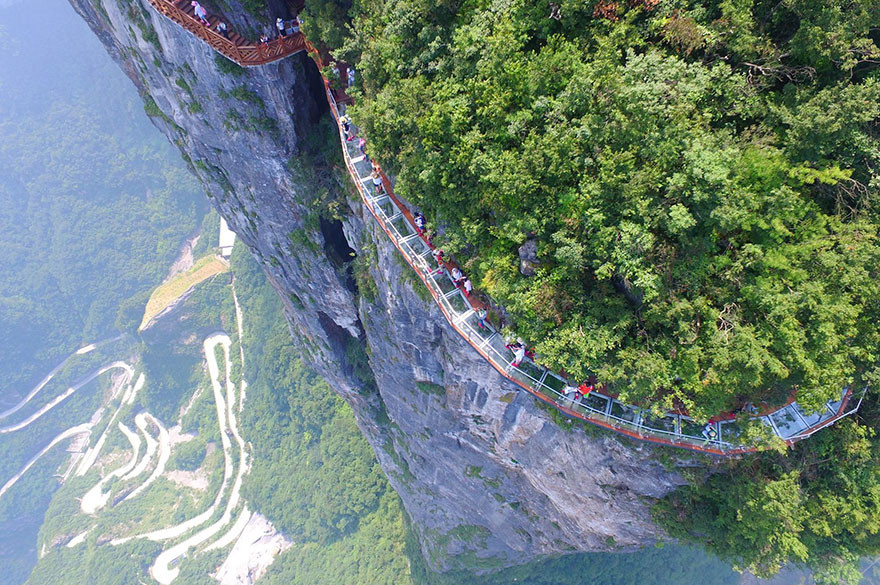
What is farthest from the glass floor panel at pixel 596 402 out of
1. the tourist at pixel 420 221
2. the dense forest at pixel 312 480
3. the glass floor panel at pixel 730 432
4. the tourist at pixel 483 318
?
the dense forest at pixel 312 480

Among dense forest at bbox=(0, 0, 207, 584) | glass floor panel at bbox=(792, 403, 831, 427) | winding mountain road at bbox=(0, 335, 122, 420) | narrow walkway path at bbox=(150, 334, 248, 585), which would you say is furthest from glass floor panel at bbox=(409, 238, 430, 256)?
winding mountain road at bbox=(0, 335, 122, 420)

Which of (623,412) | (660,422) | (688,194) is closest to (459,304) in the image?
(623,412)

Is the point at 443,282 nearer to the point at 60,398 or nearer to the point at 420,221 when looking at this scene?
the point at 420,221

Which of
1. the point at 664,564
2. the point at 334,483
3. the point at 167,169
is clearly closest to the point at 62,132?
the point at 167,169

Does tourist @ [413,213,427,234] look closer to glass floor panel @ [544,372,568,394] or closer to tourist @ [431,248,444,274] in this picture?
tourist @ [431,248,444,274]

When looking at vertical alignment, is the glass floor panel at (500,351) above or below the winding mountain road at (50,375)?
above

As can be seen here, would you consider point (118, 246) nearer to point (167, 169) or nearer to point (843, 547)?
point (167, 169)

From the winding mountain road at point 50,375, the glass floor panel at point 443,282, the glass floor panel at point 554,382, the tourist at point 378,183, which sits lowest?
the winding mountain road at point 50,375

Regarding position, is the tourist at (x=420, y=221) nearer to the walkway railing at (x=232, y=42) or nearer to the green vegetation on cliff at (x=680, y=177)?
the green vegetation on cliff at (x=680, y=177)
